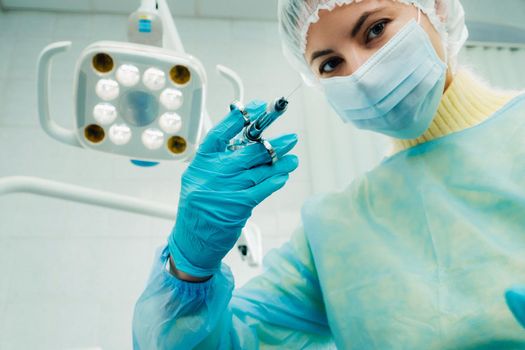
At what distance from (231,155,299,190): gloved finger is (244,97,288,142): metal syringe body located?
6 cm

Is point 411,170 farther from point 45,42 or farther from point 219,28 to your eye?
point 45,42

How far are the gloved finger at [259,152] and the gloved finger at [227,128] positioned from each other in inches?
1.7

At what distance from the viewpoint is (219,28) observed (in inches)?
99.7

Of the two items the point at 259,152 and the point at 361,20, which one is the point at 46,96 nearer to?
the point at 259,152

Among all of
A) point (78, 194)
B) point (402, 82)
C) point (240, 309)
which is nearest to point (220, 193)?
point (240, 309)

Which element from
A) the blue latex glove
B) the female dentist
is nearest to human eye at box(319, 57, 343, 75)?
the female dentist

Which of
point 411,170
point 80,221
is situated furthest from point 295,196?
point 411,170

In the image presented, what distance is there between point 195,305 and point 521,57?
2428 mm

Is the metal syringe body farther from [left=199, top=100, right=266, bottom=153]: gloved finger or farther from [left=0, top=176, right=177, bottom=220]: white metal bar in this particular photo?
[left=0, top=176, right=177, bottom=220]: white metal bar

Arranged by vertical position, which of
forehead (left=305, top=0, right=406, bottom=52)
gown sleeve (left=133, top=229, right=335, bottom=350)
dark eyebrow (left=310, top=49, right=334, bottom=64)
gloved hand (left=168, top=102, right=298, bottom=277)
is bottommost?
gown sleeve (left=133, top=229, right=335, bottom=350)

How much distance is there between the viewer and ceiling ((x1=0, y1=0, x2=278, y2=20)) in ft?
7.90

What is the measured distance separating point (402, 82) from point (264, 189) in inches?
14.7

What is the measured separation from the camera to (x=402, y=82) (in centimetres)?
94

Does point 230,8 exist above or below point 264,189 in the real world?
above
